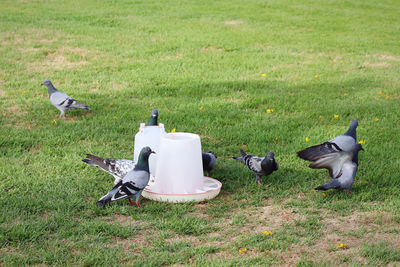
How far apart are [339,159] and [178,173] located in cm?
171

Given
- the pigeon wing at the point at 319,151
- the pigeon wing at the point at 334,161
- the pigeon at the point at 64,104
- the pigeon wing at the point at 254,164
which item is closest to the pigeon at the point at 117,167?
the pigeon wing at the point at 254,164

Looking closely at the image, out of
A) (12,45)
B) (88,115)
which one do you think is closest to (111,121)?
(88,115)

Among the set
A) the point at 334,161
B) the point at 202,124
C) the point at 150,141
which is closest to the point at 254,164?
the point at 334,161

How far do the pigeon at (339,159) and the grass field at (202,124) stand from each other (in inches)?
8.2

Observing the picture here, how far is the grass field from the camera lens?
4203 millimetres

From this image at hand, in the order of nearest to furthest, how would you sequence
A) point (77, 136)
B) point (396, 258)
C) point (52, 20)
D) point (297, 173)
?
point (396, 258), point (297, 173), point (77, 136), point (52, 20)

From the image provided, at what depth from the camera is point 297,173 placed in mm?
5820

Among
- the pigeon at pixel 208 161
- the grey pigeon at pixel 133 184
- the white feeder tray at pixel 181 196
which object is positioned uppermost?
the grey pigeon at pixel 133 184

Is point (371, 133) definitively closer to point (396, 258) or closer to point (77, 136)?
point (396, 258)

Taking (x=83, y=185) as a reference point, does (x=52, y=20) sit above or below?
above

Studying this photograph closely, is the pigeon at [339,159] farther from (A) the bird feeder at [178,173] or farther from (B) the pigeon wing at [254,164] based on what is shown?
(A) the bird feeder at [178,173]

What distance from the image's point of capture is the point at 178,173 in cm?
501

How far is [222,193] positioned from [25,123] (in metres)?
3.70

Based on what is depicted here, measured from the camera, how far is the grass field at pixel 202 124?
13.8 feet
